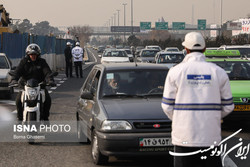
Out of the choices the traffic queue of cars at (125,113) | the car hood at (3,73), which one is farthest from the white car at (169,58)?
the traffic queue of cars at (125,113)

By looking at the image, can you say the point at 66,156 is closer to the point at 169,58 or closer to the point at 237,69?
the point at 237,69

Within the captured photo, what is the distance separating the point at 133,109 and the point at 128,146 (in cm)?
64

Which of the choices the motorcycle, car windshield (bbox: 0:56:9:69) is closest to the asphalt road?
the motorcycle

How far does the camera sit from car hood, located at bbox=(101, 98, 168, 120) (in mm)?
7707

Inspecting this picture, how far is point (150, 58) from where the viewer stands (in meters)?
38.2

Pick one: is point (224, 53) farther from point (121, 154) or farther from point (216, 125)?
point (216, 125)

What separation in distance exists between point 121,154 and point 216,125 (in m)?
2.87

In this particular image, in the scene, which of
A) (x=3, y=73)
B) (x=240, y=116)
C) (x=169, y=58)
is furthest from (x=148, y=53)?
(x=240, y=116)

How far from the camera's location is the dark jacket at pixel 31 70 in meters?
10.2

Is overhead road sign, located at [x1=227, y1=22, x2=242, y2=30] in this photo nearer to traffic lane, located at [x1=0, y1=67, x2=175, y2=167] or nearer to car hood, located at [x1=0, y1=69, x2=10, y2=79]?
car hood, located at [x1=0, y1=69, x2=10, y2=79]

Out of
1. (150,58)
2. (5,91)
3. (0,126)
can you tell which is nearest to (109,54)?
(150,58)

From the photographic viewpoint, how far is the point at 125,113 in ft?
25.5

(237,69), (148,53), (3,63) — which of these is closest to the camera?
(237,69)

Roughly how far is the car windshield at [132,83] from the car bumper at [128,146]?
1240mm
